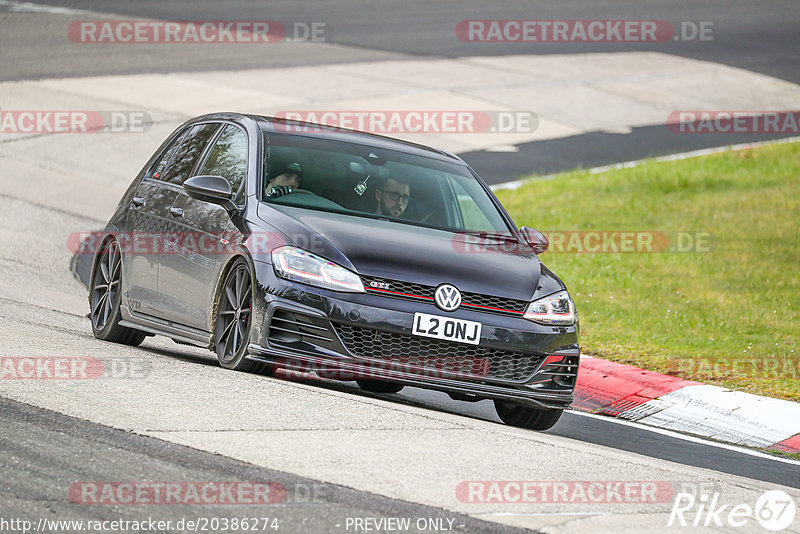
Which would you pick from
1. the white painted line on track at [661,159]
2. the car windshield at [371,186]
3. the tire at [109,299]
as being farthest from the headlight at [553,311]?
the white painted line on track at [661,159]

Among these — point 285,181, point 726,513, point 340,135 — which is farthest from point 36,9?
point 726,513

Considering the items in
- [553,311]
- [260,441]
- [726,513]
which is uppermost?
[553,311]

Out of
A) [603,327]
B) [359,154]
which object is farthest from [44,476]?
[603,327]

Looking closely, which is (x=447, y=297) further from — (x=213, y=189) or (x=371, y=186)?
(x=213, y=189)

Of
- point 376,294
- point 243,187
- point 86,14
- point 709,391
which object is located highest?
point 86,14

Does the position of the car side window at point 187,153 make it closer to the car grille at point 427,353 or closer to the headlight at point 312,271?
the headlight at point 312,271

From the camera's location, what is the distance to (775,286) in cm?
1438

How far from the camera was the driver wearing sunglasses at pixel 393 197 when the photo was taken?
28.9ft

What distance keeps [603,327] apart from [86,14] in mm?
20984

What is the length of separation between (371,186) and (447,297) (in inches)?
53.6

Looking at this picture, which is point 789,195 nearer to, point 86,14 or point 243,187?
point 243,187

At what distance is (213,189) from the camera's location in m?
8.47

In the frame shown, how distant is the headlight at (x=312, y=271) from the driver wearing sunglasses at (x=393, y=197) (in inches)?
39.7

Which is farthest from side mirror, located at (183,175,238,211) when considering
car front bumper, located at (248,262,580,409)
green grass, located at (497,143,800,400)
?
green grass, located at (497,143,800,400)
